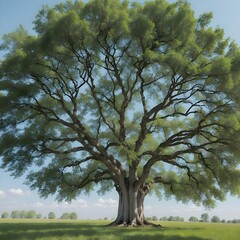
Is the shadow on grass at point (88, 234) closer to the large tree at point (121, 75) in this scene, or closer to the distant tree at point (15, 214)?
the large tree at point (121, 75)

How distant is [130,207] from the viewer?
31.0 meters

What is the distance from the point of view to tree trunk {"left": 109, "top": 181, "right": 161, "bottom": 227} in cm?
3047

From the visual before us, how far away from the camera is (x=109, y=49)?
27.9m

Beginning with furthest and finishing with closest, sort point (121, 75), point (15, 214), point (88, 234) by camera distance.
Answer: point (15, 214) < point (121, 75) < point (88, 234)

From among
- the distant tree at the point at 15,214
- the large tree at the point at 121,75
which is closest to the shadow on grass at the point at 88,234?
the large tree at the point at 121,75

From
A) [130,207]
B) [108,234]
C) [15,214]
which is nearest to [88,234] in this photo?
[108,234]

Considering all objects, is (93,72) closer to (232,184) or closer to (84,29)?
(84,29)

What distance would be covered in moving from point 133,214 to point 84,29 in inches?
643

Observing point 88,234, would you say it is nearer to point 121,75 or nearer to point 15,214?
point 121,75

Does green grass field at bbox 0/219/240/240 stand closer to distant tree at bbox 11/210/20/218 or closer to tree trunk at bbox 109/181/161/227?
tree trunk at bbox 109/181/161/227

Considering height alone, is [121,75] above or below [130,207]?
above

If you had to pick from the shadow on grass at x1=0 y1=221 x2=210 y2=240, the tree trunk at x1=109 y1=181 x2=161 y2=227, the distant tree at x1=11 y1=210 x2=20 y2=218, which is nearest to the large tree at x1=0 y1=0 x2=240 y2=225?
the tree trunk at x1=109 y1=181 x2=161 y2=227

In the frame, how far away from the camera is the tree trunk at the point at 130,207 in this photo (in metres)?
30.5

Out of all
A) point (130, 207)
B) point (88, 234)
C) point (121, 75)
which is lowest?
point (88, 234)
